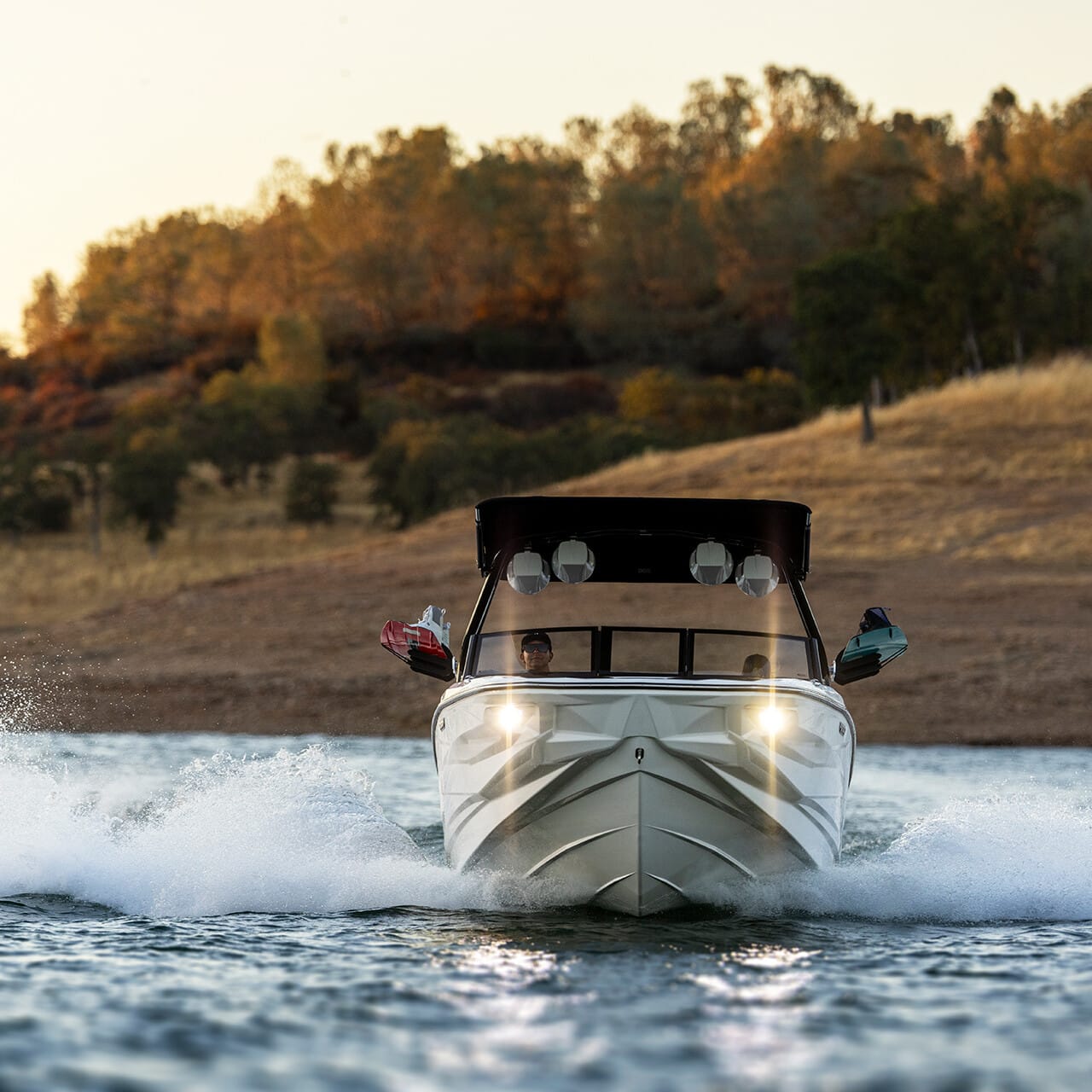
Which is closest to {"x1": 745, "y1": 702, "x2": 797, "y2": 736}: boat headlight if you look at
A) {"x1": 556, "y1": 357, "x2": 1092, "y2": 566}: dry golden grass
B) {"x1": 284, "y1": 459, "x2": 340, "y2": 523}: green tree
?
{"x1": 556, "y1": 357, "x2": 1092, "y2": 566}: dry golden grass

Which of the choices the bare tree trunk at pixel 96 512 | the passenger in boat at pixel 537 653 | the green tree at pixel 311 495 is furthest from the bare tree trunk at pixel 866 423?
the passenger in boat at pixel 537 653

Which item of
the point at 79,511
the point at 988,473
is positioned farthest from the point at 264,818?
the point at 79,511

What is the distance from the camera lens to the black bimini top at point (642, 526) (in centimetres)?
1055

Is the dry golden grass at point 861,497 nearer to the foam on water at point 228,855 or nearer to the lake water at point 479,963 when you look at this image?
the foam on water at point 228,855

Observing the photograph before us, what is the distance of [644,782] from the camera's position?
28.7 feet

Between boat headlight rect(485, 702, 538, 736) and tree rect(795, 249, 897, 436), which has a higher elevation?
tree rect(795, 249, 897, 436)

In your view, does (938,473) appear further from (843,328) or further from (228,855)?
(228,855)

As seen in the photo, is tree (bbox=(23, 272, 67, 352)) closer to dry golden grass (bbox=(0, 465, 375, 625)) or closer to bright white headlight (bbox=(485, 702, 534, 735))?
dry golden grass (bbox=(0, 465, 375, 625))

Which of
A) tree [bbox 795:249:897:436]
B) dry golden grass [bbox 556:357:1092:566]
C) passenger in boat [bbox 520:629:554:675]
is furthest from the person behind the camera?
tree [bbox 795:249:897:436]

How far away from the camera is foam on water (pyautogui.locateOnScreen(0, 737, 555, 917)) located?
1001 centimetres

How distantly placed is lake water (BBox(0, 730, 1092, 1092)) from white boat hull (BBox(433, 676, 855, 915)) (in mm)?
239

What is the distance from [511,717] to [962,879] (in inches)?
132

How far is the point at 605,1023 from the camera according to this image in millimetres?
6680

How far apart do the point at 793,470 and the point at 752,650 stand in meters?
40.7
